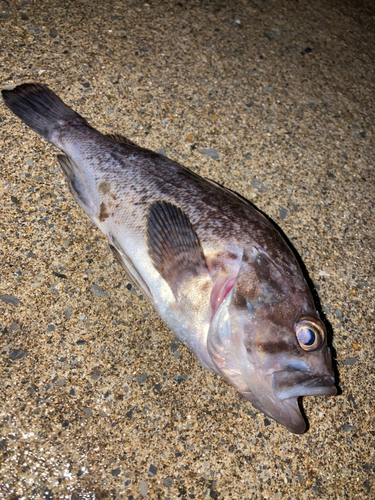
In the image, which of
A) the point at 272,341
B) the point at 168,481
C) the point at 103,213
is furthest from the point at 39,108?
the point at 168,481

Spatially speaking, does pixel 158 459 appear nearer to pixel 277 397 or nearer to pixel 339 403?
pixel 277 397

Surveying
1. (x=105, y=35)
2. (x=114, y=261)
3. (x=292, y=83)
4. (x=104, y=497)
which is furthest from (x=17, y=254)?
(x=292, y=83)

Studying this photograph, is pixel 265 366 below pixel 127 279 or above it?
above

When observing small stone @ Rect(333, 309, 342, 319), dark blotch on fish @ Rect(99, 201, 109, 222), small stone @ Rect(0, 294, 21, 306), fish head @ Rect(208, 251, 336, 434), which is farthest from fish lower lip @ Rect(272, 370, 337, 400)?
small stone @ Rect(0, 294, 21, 306)

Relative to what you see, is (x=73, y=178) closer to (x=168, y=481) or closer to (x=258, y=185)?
(x=258, y=185)

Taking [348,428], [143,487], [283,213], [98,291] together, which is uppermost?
[283,213]

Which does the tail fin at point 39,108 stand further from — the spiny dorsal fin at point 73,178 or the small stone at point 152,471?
the small stone at point 152,471

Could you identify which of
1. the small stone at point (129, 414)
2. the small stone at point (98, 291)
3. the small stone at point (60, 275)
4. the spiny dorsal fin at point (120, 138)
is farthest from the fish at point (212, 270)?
the small stone at point (129, 414)
